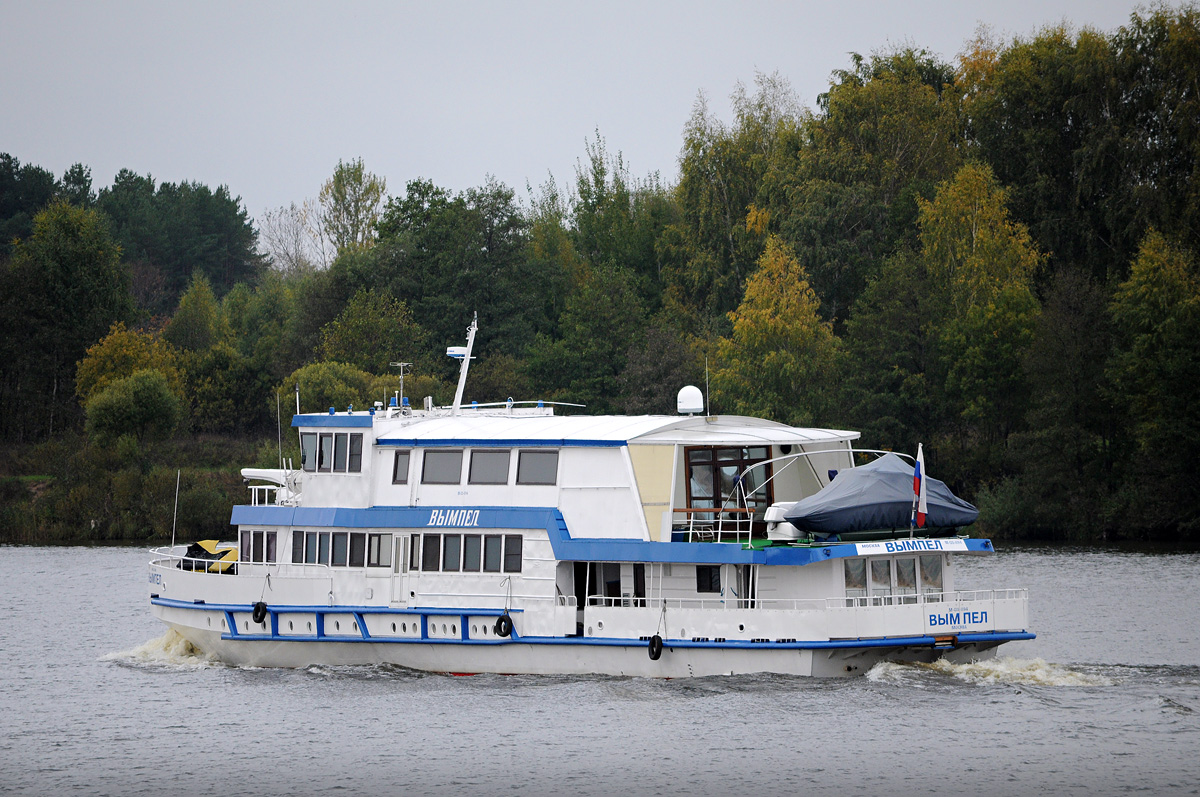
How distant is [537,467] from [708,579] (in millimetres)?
4025

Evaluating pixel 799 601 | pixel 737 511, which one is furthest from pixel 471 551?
pixel 799 601

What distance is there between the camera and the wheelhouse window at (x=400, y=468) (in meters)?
28.8

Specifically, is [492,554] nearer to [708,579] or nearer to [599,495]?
[599,495]

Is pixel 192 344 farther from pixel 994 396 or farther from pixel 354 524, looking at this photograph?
pixel 354 524

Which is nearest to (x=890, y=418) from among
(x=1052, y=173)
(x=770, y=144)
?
(x=1052, y=173)

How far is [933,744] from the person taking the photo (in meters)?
23.2

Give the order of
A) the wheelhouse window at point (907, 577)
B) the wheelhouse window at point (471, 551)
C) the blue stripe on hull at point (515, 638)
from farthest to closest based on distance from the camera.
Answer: the wheelhouse window at point (471, 551), the wheelhouse window at point (907, 577), the blue stripe on hull at point (515, 638)

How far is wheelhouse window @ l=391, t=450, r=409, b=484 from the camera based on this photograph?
2883 cm

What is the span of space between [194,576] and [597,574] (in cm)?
890

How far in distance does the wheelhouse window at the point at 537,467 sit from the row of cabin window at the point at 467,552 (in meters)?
1.16

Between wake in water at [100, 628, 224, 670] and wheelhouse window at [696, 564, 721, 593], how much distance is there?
429 inches

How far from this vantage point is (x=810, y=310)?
216 feet

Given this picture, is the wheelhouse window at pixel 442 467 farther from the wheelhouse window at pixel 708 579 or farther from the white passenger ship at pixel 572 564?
the wheelhouse window at pixel 708 579

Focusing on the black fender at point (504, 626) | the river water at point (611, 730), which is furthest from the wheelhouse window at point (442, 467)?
the river water at point (611, 730)
